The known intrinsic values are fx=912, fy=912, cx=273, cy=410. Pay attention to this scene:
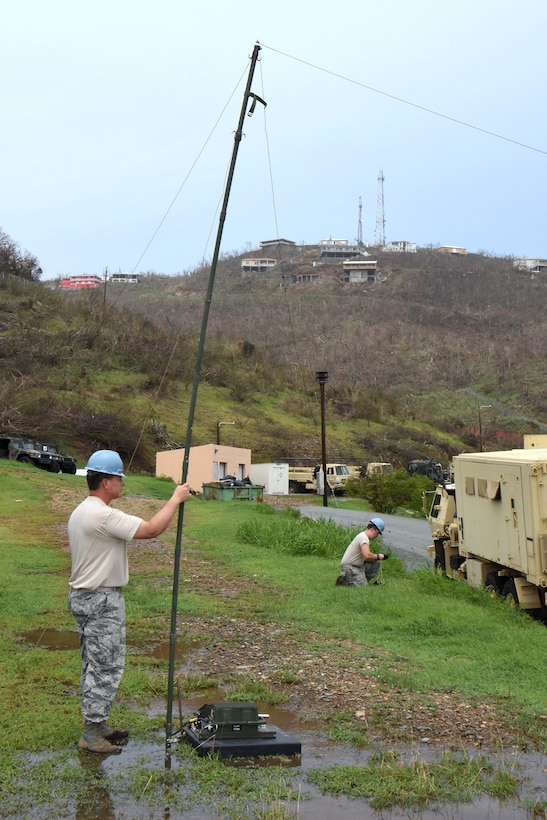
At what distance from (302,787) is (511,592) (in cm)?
788

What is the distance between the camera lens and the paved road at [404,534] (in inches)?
916

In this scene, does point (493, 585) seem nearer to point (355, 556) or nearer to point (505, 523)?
point (505, 523)

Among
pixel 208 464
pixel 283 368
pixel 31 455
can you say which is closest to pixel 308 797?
pixel 31 455

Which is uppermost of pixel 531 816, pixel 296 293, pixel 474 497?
pixel 296 293

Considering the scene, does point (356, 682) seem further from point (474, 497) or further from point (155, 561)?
point (155, 561)

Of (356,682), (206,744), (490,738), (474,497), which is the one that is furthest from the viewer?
(474,497)

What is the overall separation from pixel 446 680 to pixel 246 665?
1.98 m

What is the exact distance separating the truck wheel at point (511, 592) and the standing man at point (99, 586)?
303 inches

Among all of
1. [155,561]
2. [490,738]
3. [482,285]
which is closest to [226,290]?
[482,285]

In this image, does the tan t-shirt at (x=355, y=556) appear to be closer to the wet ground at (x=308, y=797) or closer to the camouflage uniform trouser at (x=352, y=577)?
the camouflage uniform trouser at (x=352, y=577)

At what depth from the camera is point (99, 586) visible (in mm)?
6043

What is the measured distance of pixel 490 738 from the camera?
6801mm

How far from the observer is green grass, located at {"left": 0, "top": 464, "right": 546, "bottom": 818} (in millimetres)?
5586

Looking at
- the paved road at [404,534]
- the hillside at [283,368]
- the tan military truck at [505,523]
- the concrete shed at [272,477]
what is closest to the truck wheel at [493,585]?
the tan military truck at [505,523]
